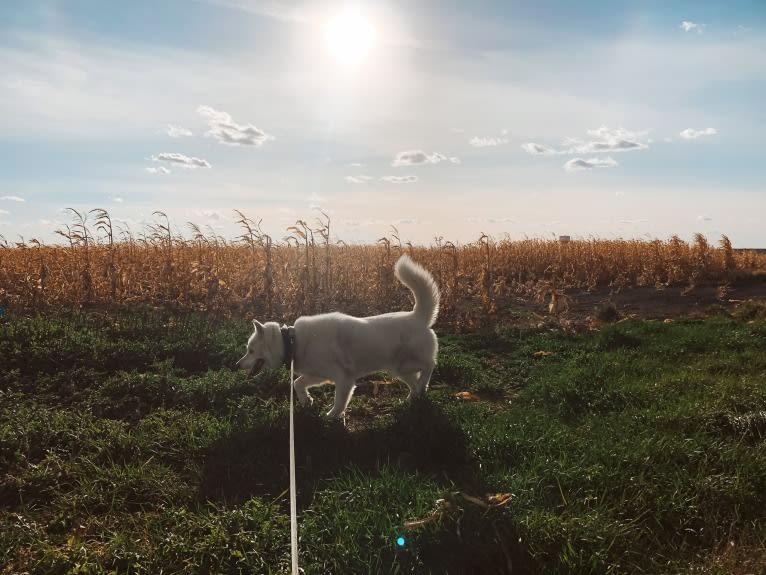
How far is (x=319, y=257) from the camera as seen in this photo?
13.7 m

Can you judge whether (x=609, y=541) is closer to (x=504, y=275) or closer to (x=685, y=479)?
(x=685, y=479)

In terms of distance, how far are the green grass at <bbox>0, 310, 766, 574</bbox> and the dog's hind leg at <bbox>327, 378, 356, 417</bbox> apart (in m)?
0.28

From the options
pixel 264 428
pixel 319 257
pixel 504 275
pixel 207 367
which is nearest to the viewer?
pixel 264 428

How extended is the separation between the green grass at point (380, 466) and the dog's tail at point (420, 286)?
1080mm

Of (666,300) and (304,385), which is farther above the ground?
(666,300)

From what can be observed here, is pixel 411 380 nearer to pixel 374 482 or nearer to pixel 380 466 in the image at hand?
pixel 380 466

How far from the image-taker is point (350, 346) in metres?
5.82

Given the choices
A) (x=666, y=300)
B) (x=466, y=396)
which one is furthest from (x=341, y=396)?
(x=666, y=300)

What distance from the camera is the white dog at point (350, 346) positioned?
18.8ft

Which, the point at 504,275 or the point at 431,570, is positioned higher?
the point at 504,275

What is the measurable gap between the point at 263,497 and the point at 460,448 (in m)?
1.73

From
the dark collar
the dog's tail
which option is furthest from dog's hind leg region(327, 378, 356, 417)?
the dog's tail

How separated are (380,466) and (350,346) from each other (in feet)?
5.41

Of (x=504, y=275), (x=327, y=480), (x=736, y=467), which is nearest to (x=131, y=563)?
(x=327, y=480)
